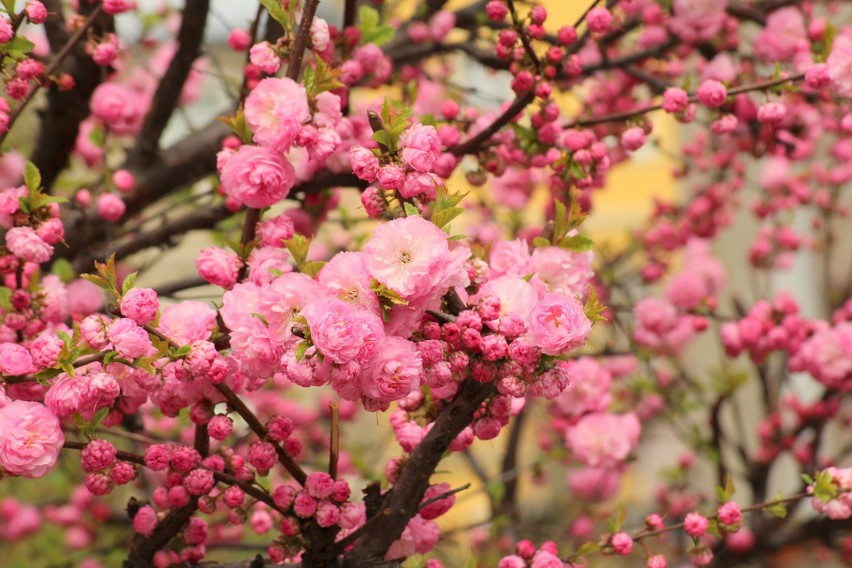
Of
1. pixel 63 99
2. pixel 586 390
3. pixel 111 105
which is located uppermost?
pixel 111 105

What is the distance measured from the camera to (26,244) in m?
1.59

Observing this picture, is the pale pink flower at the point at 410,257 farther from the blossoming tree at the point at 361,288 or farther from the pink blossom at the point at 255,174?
the pink blossom at the point at 255,174

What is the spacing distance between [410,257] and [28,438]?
0.59 m

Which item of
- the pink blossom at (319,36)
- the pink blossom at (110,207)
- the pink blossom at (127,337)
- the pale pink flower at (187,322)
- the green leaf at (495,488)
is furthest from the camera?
the green leaf at (495,488)

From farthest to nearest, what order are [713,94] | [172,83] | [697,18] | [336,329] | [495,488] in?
[495,488]
[697,18]
[172,83]
[713,94]
[336,329]

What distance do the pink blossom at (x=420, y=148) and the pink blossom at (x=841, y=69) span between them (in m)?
1.01

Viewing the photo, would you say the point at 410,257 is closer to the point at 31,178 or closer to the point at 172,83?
the point at 31,178

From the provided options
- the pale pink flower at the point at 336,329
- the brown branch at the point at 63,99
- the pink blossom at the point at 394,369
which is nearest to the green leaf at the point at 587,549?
the pink blossom at the point at 394,369

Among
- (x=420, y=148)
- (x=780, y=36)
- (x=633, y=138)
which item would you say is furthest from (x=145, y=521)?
(x=780, y=36)

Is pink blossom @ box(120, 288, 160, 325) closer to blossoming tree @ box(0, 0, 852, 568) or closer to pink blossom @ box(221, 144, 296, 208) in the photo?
blossoming tree @ box(0, 0, 852, 568)

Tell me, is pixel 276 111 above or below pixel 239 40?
below

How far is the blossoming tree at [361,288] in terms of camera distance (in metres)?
1.36

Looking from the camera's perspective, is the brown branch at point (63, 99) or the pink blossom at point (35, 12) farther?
the brown branch at point (63, 99)

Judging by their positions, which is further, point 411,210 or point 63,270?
point 63,270
